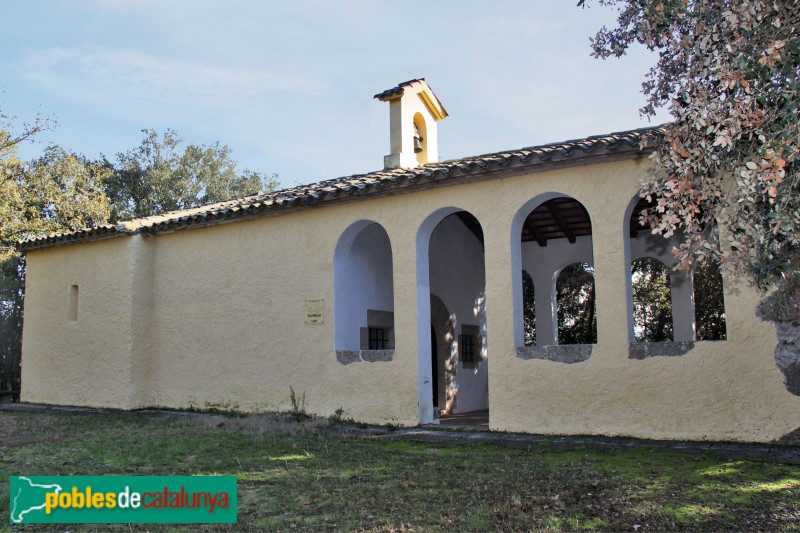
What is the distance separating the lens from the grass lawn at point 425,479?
4609 millimetres

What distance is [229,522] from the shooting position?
184 inches

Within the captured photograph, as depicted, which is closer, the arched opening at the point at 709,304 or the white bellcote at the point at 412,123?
the white bellcote at the point at 412,123

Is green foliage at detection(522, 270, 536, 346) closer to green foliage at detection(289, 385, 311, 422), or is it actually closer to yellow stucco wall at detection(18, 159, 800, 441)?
yellow stucco wall at detection(18, 159, 800, 441)

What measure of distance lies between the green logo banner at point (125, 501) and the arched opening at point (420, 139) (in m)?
9.34

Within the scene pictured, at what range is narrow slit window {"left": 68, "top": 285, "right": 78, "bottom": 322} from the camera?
13.5 m

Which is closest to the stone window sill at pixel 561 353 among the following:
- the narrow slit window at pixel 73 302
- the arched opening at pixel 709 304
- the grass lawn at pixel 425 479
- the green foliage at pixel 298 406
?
the grass lawn at pixel 425 479

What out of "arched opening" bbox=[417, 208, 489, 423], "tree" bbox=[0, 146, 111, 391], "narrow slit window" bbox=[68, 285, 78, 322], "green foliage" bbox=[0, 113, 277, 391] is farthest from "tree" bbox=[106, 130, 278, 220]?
"arched opening" bbox=[417, 208, 489, 423]

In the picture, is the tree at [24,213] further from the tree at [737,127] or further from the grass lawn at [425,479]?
the tree at [737,127]

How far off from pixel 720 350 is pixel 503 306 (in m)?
2.63

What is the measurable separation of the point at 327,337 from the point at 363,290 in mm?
1099

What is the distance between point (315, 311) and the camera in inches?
413

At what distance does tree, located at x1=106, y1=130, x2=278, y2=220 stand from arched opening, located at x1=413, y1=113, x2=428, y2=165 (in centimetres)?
1633

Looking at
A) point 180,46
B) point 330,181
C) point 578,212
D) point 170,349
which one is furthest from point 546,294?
point 180,46

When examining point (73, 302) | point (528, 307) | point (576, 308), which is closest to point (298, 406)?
point (73, 302)
